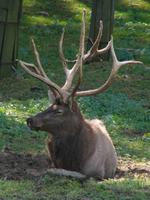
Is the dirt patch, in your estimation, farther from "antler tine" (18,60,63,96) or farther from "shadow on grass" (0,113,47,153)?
"antler tine" (18,60,63,96)

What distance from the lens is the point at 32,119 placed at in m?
8.52

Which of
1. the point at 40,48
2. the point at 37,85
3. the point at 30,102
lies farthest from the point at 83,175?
the point at 40,48

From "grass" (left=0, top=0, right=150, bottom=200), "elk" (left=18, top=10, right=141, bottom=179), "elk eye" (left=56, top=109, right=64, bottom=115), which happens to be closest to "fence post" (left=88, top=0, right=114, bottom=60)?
"grass" (left=0, top=0, right=150, bottom=200)

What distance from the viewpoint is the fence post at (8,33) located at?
15250mm

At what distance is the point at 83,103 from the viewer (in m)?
13.6

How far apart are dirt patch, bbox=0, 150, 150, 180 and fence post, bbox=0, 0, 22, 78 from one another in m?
5.88

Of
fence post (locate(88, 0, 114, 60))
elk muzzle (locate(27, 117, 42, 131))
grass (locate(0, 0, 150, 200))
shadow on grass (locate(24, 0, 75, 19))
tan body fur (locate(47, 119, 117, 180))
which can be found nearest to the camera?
grass (locate(0, 0, 150, 200))

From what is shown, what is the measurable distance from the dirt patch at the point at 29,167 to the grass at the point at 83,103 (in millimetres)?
278

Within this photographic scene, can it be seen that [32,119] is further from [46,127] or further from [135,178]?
[135,178]

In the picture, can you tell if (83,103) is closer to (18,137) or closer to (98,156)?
(18,137)

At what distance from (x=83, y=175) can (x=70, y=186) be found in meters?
0.69

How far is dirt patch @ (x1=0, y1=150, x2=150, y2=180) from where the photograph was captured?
8.60 metres

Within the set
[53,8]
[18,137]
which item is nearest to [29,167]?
[18,137]

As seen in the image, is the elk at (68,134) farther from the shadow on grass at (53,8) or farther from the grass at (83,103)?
the shadow on grass at (53,8)
